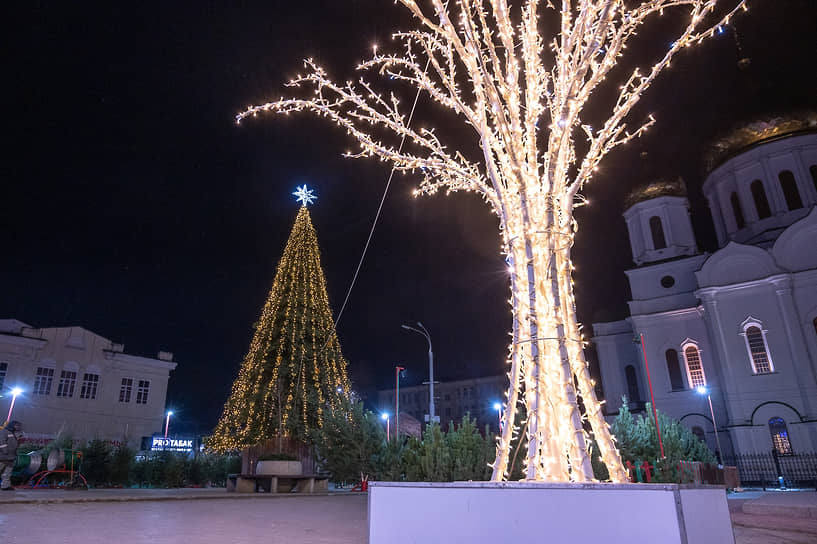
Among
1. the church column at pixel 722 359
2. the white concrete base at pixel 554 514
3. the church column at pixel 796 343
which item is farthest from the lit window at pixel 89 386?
the church column at pixel 796 343

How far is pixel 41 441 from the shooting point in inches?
1145

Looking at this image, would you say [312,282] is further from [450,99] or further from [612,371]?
[612,371]

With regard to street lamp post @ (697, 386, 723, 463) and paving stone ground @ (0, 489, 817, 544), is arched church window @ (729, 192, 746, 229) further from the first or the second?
paving stone ground @ (0, 489, 817, 544)

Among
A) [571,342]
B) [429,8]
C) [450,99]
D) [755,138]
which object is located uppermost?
[755,138]

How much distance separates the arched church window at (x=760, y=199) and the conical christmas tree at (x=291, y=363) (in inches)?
1171

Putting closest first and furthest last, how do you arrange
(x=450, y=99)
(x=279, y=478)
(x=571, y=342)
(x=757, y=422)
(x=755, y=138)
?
(x=571, y=342)
(x=450, y=99)
(x=279, y=478)
(x=757, y=422)
(x=755, y=138)

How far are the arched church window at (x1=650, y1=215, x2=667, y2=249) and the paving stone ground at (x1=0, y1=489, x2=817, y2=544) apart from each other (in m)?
28.3

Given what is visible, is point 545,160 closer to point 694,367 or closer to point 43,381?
point 694,367

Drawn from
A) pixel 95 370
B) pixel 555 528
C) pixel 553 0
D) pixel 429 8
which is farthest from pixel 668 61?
pixel 95 370

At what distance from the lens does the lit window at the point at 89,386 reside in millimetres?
33378

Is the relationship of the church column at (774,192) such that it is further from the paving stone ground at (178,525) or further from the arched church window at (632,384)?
the paving stone ground at (178,525)

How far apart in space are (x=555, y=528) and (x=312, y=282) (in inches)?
715

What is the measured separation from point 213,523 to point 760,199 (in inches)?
1483

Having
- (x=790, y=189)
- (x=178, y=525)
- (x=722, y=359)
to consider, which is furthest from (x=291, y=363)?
(x=790, y=189)
